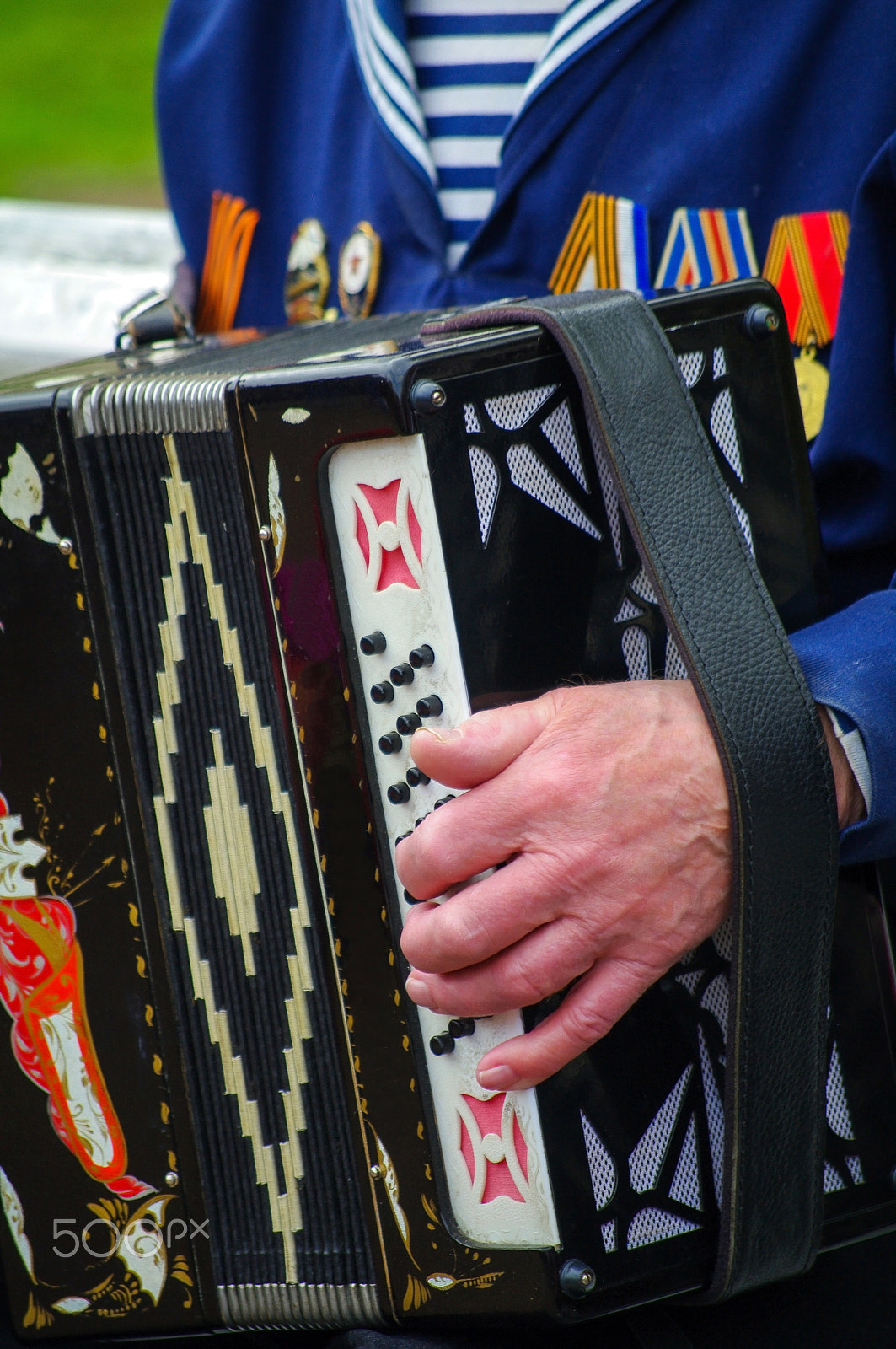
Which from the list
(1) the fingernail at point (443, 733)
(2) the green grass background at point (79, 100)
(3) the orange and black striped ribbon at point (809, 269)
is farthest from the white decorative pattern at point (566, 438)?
(2) the green grass background at point (79, 100)

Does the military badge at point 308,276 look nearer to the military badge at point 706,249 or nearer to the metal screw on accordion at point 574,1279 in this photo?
the military badge at point 706,249

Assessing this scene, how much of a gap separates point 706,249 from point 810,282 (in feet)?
0.36

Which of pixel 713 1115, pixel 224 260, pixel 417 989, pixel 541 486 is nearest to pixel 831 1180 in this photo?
pixel 713 1115

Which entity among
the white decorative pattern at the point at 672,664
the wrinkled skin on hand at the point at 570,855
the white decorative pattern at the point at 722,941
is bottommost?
the white decorative pattern at the point at 722,941

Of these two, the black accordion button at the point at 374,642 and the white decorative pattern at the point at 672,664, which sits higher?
the black accordion button at the point at 374,642

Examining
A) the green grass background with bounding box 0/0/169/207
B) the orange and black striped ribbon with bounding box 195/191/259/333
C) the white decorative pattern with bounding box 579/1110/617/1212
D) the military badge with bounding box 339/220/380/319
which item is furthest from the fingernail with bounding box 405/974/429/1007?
the green grass background with bounding box 0/0/169/207

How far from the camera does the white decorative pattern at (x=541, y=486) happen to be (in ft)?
3.12

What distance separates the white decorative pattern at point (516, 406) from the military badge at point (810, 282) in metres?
0.33

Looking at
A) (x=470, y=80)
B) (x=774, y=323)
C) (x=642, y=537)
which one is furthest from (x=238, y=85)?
(x=642, y=537)

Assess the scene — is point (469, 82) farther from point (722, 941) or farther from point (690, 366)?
point (722, 941)

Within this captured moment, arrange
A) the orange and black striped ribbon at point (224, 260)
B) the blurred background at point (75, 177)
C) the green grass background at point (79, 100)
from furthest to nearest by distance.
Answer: the green grass background at point (79, 100), the blurred background at point (75, 177), the orange and black striped ribbon at point (224, 260)

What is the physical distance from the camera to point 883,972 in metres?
1.11

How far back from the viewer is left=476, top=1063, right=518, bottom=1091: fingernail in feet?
3.09

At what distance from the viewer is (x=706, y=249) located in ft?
4.03
